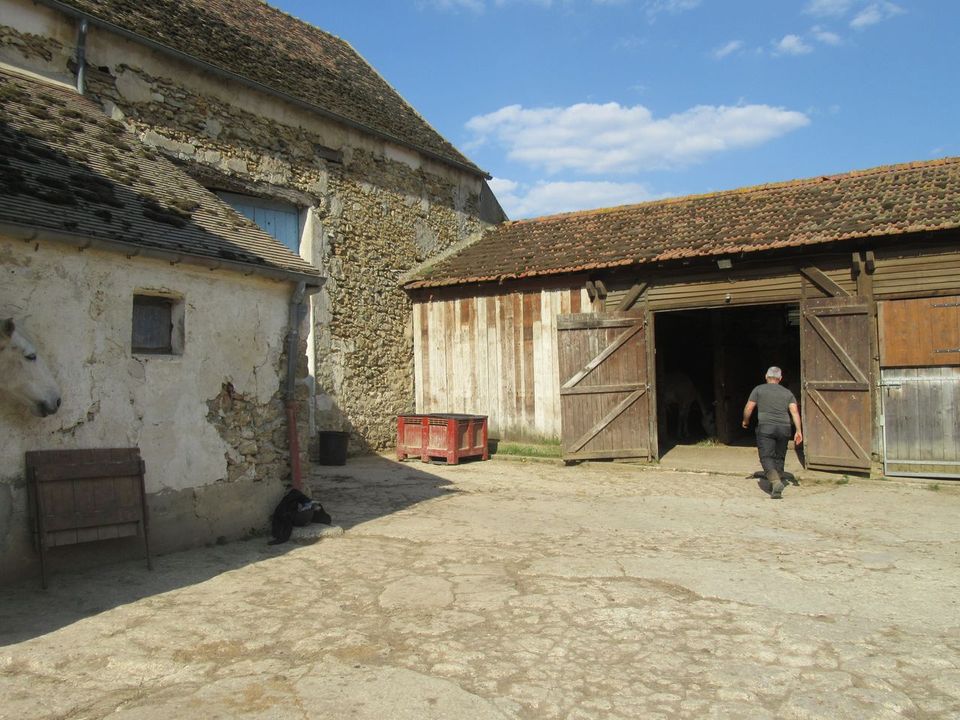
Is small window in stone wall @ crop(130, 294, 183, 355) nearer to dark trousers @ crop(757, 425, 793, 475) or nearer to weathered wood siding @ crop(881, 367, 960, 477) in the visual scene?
dark trousers @ crop(757, 425, 793, 475)

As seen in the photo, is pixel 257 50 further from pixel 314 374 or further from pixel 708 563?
pixel 708 563

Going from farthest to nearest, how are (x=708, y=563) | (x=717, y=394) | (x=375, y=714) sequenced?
(x=717, y=394) → (x=708, y=563) → (x=375, y=714)

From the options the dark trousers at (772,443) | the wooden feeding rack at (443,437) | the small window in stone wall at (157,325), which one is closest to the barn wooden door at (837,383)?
the dark trousers at (772,443)

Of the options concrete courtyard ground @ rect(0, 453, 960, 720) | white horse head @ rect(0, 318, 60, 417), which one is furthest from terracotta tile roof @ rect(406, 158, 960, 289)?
white horse head @ rect(0, 318, 60, 417)

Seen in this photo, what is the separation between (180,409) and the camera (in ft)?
21.4

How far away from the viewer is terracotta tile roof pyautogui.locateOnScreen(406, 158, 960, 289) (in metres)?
10.4

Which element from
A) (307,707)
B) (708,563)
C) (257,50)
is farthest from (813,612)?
(257,50)

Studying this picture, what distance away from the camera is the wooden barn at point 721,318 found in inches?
388

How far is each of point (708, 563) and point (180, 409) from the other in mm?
4995

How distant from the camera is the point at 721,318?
50.3 feet

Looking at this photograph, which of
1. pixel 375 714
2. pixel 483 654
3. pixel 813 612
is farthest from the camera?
pixel 813 612

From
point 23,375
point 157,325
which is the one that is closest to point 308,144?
point 157,325

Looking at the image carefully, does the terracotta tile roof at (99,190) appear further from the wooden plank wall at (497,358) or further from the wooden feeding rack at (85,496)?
the wooden plank wall at (497,358)

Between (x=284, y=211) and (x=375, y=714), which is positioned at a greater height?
(x=284, y=211)
